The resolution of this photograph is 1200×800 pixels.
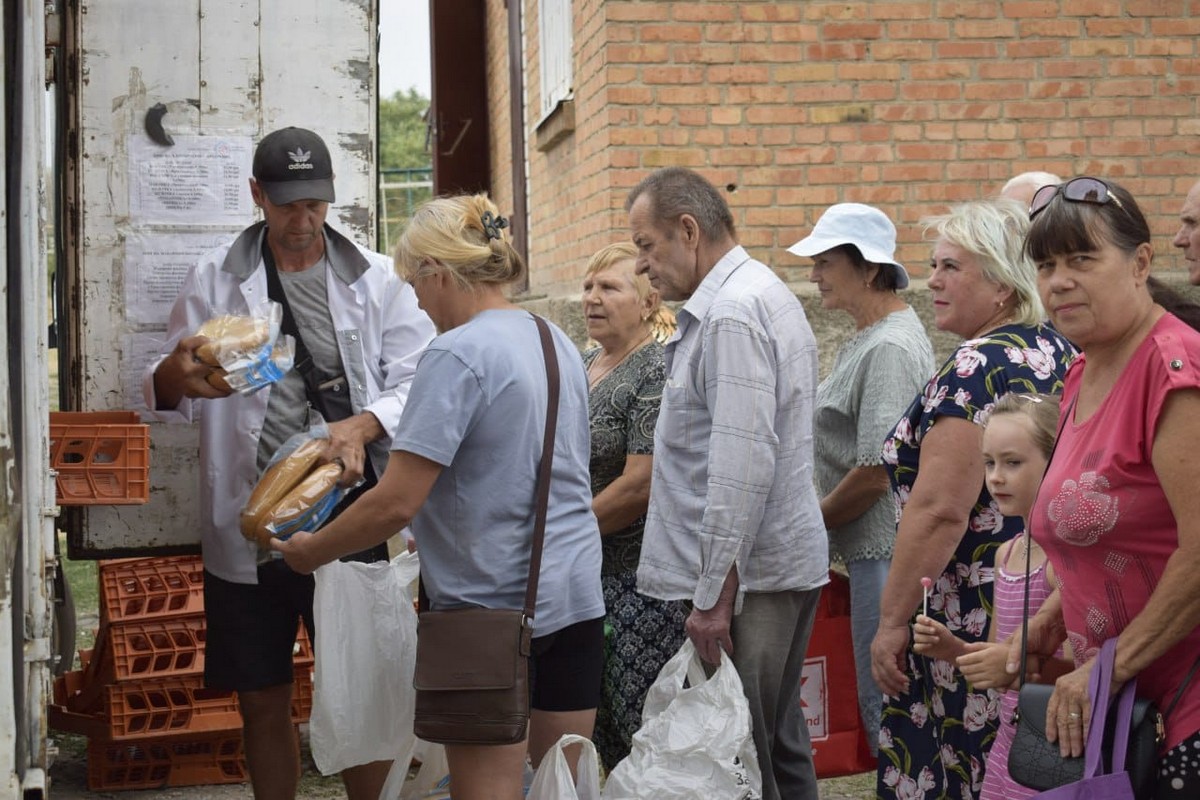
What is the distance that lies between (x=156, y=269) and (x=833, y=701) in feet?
7.98

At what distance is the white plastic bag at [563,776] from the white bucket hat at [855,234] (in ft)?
5.28

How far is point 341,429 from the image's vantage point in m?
3.83

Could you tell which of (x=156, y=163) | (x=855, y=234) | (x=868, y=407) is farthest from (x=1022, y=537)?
(x=156, y=163)

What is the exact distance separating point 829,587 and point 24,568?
2.38m

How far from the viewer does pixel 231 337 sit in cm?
375

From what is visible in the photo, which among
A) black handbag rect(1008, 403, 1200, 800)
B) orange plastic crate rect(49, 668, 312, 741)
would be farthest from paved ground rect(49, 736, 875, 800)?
black handbag rect(1008, 403, 1200, 800)

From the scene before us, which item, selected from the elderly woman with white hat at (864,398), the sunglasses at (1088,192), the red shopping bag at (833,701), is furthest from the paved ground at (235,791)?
the sunglasses at (1088,192)

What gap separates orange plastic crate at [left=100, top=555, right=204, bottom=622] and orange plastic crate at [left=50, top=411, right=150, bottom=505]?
4.35 feet

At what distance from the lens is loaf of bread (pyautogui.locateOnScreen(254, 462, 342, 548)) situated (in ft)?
12.1

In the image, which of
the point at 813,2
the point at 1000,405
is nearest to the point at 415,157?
the point at 813,2

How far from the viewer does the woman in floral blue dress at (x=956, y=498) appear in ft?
10.8

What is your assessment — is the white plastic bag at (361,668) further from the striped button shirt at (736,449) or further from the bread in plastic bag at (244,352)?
the striped button shirt at (736,449)

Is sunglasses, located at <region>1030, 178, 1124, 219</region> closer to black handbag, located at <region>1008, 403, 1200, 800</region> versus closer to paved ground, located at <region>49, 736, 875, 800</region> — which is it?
black handbag, located at <region>1008, 403, 1200, 800</region>

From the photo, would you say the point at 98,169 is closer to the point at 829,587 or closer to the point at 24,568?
the point at 24,568
